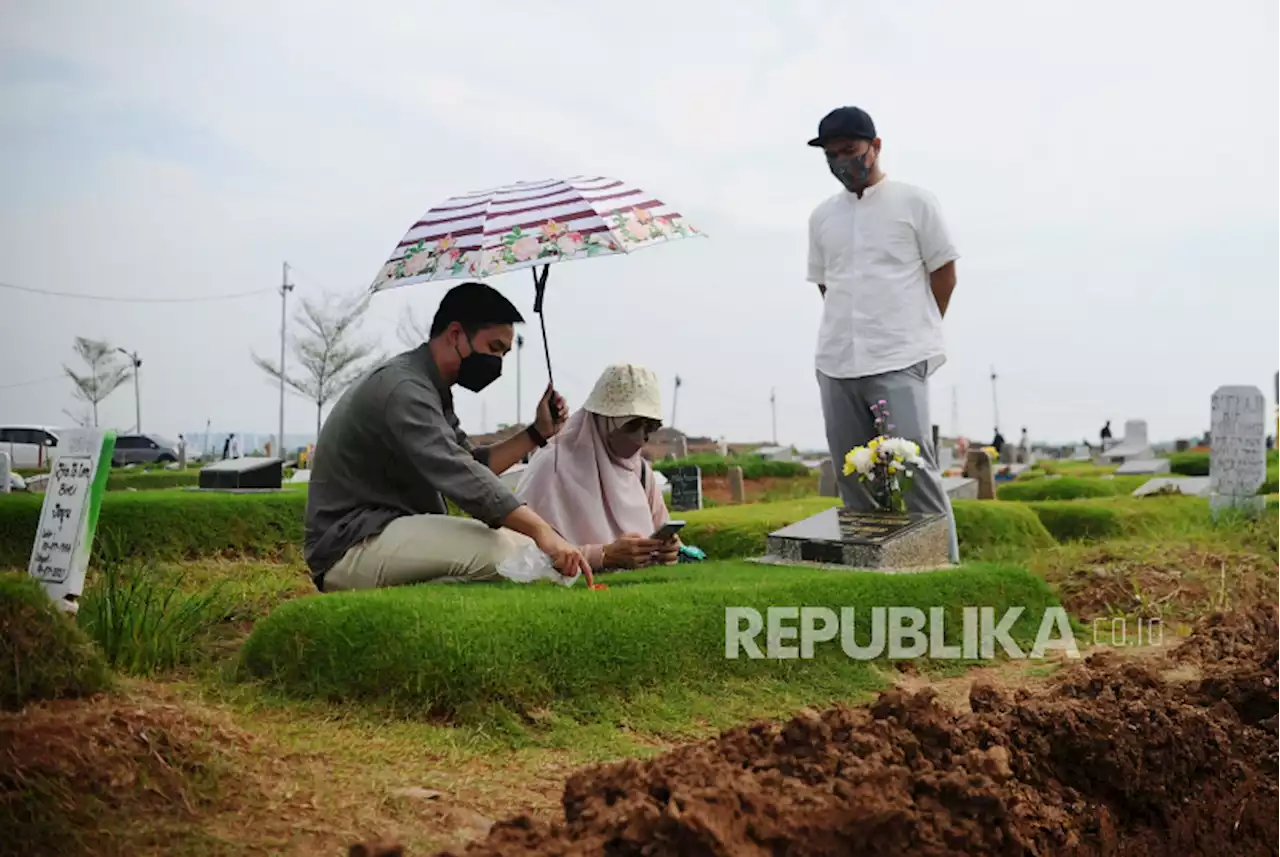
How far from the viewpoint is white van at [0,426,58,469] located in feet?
85.2

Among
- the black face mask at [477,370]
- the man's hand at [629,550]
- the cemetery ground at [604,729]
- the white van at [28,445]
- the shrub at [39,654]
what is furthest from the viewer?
the white van at [28,445]

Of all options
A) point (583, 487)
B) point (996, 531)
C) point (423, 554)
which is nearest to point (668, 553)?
point (583, 487)

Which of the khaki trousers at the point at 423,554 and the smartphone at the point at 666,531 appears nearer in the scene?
the khaki trousers at the point at 423,554

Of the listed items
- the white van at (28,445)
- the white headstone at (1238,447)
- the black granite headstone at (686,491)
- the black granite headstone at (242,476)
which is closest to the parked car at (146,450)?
the white van at (28,445)

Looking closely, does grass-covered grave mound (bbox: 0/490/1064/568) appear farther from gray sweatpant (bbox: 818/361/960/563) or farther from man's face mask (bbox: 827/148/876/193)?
man's face mask (bbox: 827/148/876/193)

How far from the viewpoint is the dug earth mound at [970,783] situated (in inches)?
89.6

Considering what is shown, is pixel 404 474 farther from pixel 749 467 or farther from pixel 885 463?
pixel 749 467

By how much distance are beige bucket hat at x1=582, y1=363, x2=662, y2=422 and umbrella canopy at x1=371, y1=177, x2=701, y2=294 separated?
0.62 m

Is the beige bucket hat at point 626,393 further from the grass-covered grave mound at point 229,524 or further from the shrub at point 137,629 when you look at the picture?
the grass-covered grave mound at point 229,524

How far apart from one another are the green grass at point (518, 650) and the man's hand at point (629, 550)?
1.11 ft

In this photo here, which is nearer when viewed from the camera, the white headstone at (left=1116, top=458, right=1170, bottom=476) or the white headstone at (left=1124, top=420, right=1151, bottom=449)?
the white headstone at (left=1116, top=458, right=1170, bottom=476)

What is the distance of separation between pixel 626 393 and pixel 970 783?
3.23 metres

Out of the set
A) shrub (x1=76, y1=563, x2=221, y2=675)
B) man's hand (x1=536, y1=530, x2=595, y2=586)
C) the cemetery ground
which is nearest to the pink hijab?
the cemetery ground

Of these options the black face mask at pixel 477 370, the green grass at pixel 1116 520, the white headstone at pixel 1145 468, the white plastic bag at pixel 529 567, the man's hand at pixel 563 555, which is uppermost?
the black face mask at pixel 477 370
